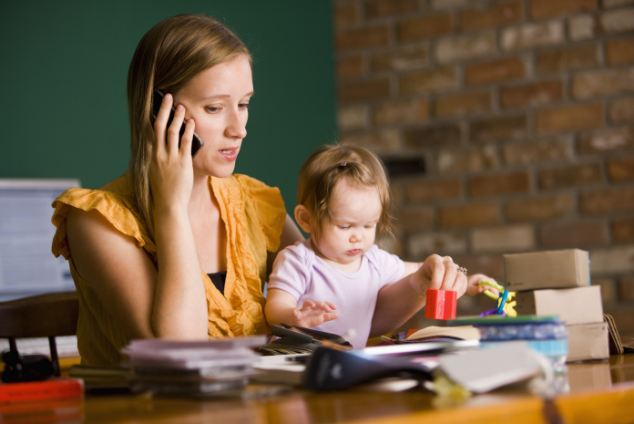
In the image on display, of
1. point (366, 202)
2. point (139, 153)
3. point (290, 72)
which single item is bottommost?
point (366, 202)

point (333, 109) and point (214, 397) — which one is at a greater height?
point (333, 109)

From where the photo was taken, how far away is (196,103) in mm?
1695

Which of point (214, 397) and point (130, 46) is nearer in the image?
point (214, 397)

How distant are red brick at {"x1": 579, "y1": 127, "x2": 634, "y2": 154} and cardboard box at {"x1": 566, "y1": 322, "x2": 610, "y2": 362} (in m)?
1.85

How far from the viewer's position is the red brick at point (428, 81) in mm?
3391

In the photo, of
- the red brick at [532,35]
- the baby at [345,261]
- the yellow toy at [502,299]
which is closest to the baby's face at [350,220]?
the baby at [345,261]

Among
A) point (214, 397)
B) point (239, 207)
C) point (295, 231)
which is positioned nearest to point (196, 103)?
point (239, 207)

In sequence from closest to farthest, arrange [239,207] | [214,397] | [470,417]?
[470,417] → [214,397] → [239,207]

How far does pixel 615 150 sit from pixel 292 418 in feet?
8.21

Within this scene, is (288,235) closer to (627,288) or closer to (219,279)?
(219,279)

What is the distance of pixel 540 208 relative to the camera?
324 cm

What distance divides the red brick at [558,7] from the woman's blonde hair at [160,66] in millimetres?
1780

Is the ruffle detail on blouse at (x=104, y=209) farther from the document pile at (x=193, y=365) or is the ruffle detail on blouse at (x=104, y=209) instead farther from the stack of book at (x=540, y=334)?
the stack of book at (x=540, y=334)

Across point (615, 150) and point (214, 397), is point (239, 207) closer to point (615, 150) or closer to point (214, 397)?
point (214, 397)
